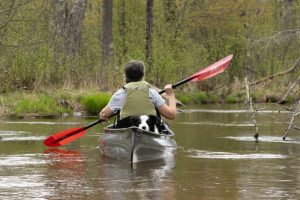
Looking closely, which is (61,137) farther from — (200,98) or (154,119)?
(200,98)

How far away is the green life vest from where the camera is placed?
11586 millimetres

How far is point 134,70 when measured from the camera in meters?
11.6

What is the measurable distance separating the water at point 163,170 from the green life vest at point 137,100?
0.78 meters

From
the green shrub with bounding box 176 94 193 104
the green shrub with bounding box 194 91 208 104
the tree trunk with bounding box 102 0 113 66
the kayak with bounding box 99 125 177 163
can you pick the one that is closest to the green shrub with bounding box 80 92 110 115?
the green shrub with bounding box 176 94 193 104

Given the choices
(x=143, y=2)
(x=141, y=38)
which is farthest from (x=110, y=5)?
(x=143, y=2)

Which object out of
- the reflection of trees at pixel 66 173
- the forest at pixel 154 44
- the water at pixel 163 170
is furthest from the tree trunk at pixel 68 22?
the reflection of trees at pixel 66 173

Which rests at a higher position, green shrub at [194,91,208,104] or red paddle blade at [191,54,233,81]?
red paddle blade at [191,54,233,81]

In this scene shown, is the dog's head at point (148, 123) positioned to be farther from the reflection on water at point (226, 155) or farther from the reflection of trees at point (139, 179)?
the reflection on water at point (226, 155)

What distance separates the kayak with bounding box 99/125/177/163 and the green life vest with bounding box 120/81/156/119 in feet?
1.31

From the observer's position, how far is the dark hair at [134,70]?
38.0 feet

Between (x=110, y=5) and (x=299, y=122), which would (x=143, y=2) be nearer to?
(x=110, y=5)

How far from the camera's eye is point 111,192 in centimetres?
848

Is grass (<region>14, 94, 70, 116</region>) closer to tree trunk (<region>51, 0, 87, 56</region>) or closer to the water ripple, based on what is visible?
tree trunk (<region>51, 0, 87, 56</region>)

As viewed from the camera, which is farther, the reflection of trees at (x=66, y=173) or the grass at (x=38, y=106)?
the grass at (x=38, y=106)
